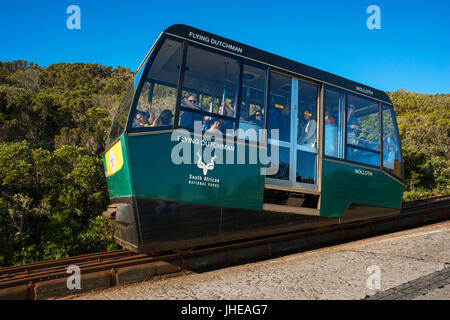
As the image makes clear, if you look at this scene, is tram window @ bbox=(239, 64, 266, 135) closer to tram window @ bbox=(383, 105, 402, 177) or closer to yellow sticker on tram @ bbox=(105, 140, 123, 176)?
yellow sticker on tram @ bbox=(105, 140, 123, 176)

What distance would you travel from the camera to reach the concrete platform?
12.0 feet

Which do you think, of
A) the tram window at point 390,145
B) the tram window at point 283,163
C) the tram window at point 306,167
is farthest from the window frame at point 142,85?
the tram window at point 390,145

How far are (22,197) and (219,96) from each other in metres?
6.65

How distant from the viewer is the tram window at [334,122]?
628 centimetres

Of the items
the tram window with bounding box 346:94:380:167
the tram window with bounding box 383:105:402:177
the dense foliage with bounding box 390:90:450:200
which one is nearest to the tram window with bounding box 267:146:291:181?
the tram window with bounding box 346:94:380:167

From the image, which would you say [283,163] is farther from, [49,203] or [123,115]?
[49,203]

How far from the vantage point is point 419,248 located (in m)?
5.56

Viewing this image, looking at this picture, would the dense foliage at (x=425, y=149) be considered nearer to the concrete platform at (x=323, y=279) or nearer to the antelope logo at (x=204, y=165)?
the concrete platform at (x=323, y=279)

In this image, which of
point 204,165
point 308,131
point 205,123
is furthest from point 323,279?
point 308,131

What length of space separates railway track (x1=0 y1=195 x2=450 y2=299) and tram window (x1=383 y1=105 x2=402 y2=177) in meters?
1.35

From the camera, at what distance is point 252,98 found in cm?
532
